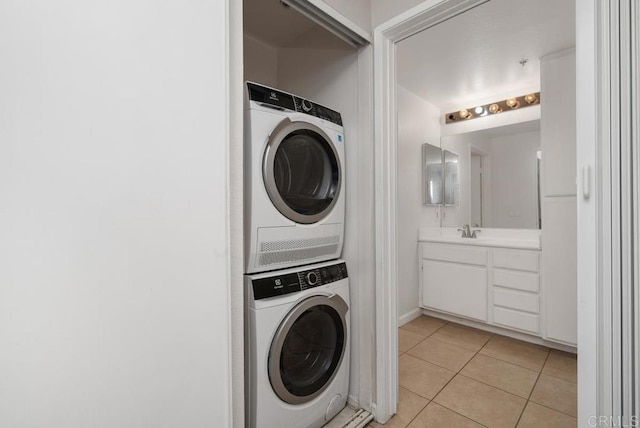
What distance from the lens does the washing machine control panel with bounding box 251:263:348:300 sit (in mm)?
1216

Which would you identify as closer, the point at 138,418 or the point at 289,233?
the point at 138,418

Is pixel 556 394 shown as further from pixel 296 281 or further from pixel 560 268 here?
Answer: pixel 296 281

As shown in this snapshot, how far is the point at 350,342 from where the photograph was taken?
1647 mm

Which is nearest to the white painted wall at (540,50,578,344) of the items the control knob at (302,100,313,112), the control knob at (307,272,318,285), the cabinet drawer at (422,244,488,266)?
the cabinet drawer at (422,244,488,266)

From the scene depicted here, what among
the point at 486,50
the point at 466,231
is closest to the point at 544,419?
the point at 466,231

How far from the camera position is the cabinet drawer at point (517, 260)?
236 cm

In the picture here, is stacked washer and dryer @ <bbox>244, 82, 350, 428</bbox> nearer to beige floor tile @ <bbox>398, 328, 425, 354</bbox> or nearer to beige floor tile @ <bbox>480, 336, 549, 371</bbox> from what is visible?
beige floor tile @ <bbox>398, 328, 425, 354</bbox>

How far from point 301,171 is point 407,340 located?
6.50ft

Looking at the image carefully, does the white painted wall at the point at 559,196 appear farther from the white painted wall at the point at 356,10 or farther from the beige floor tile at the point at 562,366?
the white painted wall at the point at 356,10

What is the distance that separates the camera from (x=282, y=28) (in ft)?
6.28

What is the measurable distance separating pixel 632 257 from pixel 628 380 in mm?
381

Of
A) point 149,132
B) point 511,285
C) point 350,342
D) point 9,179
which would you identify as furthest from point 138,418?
point 511,285

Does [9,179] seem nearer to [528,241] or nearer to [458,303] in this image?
[458,303]

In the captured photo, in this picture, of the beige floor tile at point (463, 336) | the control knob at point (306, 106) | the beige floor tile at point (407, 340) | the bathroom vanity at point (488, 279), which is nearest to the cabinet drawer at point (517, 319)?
the bathroom vanity at point (488, 279)
